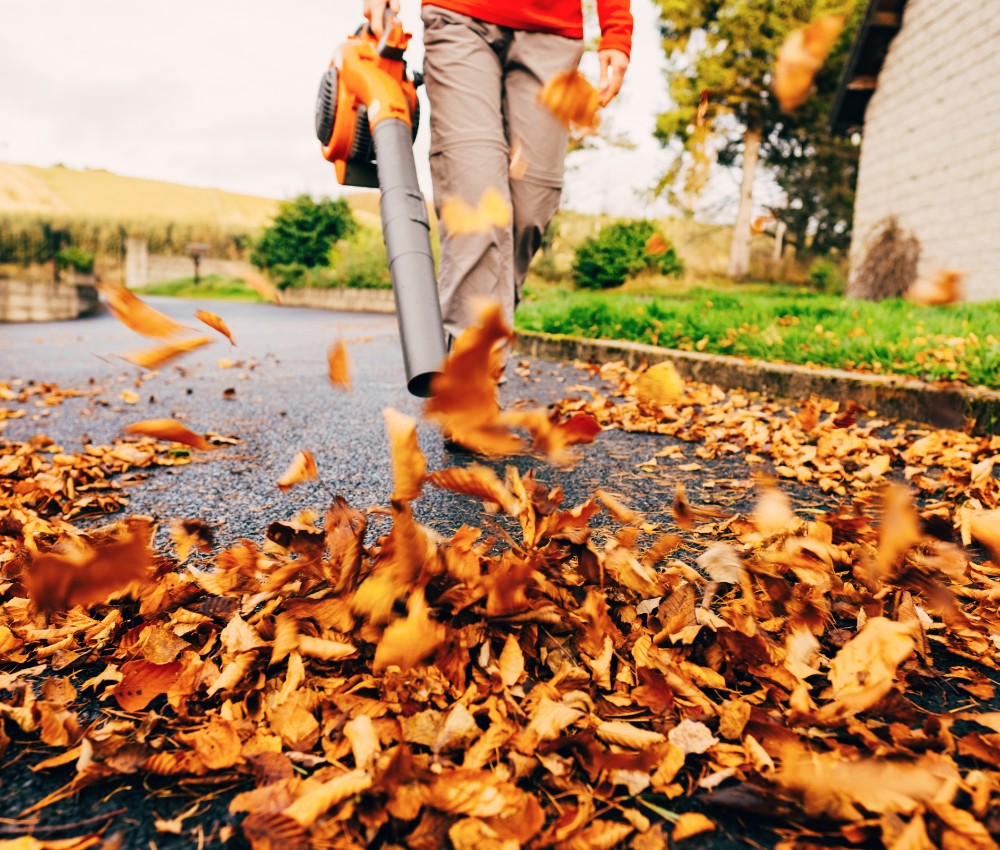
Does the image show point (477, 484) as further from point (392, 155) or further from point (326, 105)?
point (326, 105)

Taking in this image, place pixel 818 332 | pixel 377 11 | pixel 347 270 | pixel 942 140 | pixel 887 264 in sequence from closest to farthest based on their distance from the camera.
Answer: pixel 377 11 < pixel 818 332 < pixel 942 140 < pixel 887 264 < pixel 347 270

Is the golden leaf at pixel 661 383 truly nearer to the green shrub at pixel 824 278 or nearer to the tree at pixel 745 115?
the tree at pixel 745 115

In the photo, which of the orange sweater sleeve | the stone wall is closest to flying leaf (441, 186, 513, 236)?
the orange sweater sleeve

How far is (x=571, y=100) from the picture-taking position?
253 centimetres

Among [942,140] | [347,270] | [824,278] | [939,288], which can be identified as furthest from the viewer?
[824,278]

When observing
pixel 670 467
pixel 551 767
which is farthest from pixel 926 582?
pixel 670 467

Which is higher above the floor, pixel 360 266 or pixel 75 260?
pixel 360 266

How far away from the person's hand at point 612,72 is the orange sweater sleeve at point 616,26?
21 millimetres

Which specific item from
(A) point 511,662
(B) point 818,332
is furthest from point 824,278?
(A) point 511,662

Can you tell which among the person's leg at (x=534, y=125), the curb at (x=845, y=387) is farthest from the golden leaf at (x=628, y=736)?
the person's leg at (x=534, y=125)

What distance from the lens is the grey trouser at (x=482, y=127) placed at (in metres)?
2.33

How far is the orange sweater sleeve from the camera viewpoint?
8.29 ft

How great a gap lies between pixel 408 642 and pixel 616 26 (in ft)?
7.60

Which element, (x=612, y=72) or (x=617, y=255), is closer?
(x=612, y=72)
